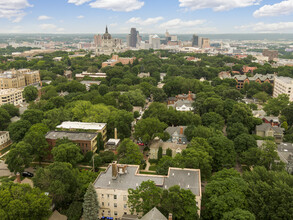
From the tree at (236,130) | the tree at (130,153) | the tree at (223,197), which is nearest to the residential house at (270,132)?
the tree at (236,130)

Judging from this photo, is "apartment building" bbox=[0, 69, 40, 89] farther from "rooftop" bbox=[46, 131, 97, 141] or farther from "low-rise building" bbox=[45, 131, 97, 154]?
"low-rise building" bbox=[45, 131, 97, 154]

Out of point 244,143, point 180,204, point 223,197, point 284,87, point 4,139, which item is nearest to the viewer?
point 180,204

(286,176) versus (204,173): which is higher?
(286,176)

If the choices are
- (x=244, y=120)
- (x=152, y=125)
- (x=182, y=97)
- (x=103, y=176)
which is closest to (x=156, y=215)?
(x=103, y=176)

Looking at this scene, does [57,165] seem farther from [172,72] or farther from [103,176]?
[172,72]

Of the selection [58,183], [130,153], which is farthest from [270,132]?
[58,183]

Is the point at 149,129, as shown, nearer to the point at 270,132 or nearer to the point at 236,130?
the point at 236,130

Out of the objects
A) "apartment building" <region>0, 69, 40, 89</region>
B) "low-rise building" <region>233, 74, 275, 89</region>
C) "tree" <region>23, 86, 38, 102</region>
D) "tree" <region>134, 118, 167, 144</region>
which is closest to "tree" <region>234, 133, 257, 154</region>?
"tree" <region>134, 118, 167, 144</region>
